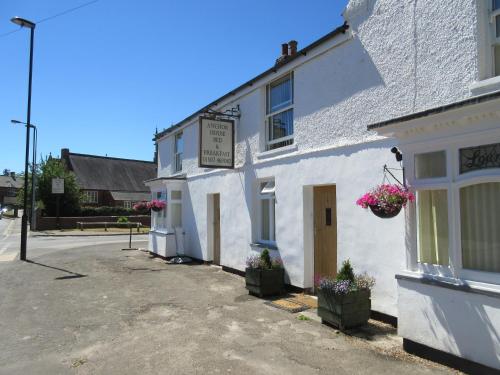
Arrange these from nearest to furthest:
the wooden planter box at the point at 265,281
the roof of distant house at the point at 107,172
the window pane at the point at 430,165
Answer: the window pane at the point at 430,165, the wooden planter box at the point at 265,281, the roof of distant house at the point at 107,172

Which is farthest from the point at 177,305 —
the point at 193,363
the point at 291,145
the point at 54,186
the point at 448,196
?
the point at 54,186

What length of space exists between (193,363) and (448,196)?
153 inches

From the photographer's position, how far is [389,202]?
518 cm

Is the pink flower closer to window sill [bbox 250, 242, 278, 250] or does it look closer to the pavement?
the pavement

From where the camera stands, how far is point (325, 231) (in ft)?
27.6

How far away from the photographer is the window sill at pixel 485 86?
5.02m

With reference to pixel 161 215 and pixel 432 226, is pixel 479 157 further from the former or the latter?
pixel 161 215

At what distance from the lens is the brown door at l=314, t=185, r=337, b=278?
8.24 meters

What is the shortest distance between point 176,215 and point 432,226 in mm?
11341

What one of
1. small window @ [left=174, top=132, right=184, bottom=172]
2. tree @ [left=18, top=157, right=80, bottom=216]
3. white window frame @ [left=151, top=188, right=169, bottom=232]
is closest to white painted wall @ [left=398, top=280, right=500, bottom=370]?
white window frame @ [left=151, top=188, right=169, bottom=232]

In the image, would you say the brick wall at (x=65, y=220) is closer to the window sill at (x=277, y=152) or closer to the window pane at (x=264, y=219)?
the window pane at (x=264, y=219)

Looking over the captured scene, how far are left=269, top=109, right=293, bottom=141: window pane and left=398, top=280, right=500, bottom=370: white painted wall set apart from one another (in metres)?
5.06

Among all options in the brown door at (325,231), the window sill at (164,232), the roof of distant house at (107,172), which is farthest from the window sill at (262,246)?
the roof of distant house at (107,172)

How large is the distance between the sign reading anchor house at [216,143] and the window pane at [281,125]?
1419 millimetres
